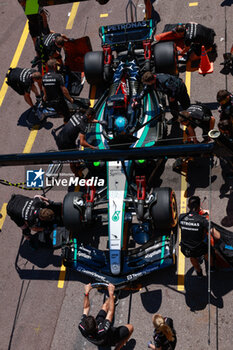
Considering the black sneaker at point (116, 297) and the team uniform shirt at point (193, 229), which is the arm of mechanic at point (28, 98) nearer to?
the black sneaker at point (116, 297)

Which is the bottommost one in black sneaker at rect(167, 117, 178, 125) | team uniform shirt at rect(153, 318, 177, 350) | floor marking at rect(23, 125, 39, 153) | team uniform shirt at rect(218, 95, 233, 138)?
team uniform shirt at rect(153, 318, 177, 350)

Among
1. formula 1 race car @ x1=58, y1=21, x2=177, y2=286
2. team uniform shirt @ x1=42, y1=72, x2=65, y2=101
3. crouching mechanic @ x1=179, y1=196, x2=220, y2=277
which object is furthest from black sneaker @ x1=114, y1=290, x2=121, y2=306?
team uniform shirt @ x1=42, y1=72, x2=65, y2=101

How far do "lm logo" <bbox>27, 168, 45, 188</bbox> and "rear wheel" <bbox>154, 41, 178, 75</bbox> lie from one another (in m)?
3.77

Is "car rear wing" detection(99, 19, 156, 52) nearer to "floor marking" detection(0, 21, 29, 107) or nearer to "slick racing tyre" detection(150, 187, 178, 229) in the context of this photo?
"floor marking" detection(0, 21, 29, 107)

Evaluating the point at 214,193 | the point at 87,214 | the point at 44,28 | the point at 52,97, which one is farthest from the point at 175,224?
the point at 44,28

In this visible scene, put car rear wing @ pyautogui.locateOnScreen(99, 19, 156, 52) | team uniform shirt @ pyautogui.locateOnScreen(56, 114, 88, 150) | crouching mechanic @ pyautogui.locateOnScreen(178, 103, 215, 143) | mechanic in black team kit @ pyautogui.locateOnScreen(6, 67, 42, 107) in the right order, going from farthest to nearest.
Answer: car rear wing @ pyautogui.locateOnScreen(99, 19, 156, 52) < mechanic in black team kit @ pyautogui.locateOnScreen(6, 67, 42, 107) < team uniform shirt @ pyautogui.locateOnScreen(56, 114, 88, 150) < crouching mechanic @ pyautogui.locateOnScreen(178, 103, 215, 143)

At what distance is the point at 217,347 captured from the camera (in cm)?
855

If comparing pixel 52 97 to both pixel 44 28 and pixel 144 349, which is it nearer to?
pixel 44 28

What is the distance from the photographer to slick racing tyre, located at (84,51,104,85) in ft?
39.7

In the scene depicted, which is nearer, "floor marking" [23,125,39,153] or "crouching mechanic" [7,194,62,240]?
"crouching mechanic" [7,194,62,240]

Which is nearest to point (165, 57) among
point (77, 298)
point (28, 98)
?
point (28, 98)

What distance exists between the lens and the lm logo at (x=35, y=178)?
1153 centimetres

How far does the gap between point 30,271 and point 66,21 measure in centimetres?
813

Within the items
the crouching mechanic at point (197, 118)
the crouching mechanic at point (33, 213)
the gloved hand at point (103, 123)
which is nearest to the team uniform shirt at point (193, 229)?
the crouching mechanic at point (197, 118)
